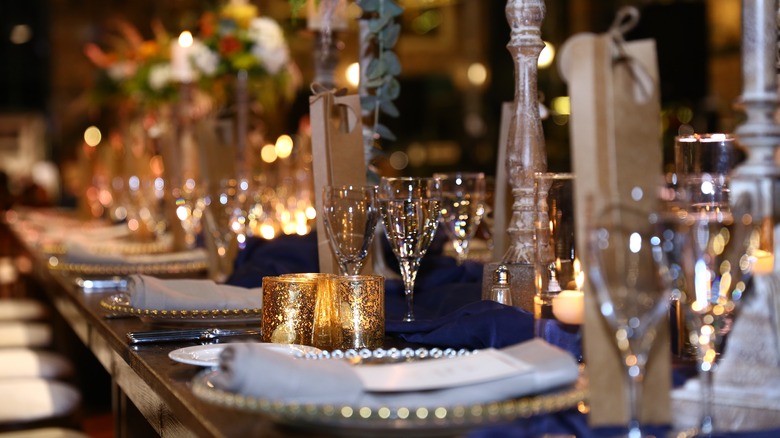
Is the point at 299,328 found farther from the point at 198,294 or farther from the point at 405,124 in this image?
the point at 405,124

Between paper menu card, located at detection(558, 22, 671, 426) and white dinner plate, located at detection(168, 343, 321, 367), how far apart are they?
1.26ft

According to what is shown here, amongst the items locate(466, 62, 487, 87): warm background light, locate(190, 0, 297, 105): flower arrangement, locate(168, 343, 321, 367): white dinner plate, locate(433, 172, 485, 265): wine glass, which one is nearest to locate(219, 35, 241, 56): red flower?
locate(190, 0, 297, 105): flower arrangement

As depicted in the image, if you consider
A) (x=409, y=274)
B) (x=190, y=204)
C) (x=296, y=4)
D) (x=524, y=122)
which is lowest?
(x=409, y=274)

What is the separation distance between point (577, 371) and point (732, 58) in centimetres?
684

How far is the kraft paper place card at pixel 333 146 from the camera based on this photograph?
71.5 inches

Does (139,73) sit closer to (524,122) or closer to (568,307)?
(524,122)

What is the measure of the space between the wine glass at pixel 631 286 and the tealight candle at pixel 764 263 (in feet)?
0.62

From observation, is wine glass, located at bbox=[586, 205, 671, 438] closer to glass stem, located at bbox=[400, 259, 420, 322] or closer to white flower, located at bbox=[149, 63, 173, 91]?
glass stem, located at bbox=[400, 259, 420, 322]

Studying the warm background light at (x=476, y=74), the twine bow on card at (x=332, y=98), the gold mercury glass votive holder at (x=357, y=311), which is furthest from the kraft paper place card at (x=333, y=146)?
the warm background light at (x=476, y=74)

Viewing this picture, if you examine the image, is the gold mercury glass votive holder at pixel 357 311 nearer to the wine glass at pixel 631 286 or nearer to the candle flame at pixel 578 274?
the candle flame at pixel 578 274

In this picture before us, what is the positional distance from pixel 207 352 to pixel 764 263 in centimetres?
65

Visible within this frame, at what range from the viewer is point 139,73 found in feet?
15.7

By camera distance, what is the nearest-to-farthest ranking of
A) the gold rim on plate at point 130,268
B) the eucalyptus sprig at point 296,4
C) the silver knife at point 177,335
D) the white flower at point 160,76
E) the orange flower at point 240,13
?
1. the silver knife at point 177,335
2. the eucalyptus sprig at point 296,4
3. the gold rim on plate at point 130,268
4. the orange flower at point 240,13
5. the white flower at point 160,76

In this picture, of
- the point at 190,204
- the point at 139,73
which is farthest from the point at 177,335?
the point at 139,73
